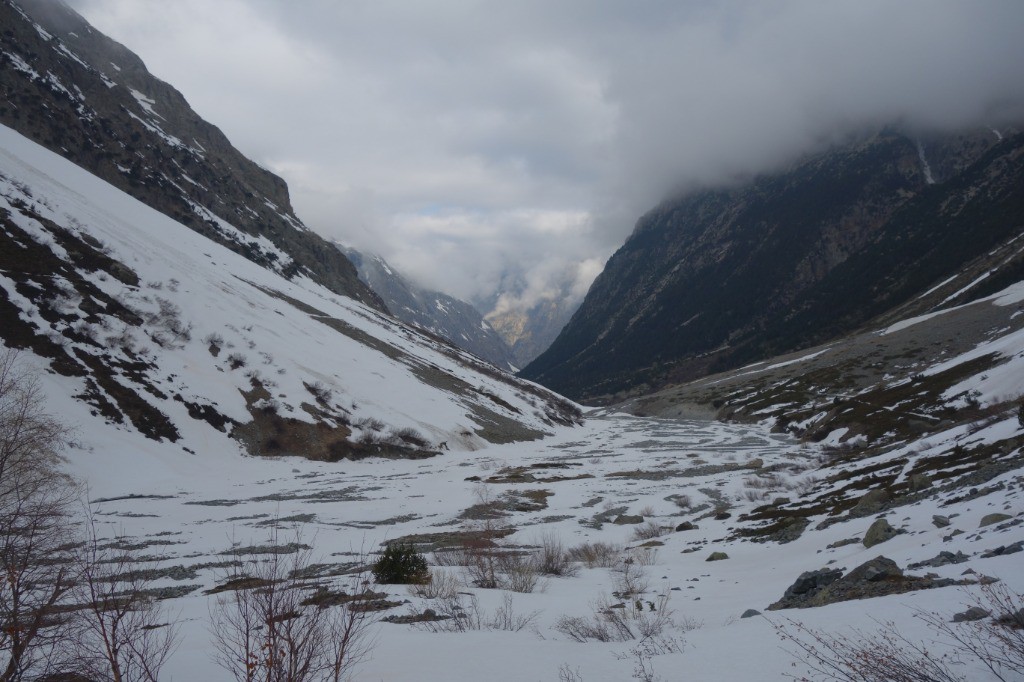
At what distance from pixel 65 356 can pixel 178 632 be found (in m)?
34.7

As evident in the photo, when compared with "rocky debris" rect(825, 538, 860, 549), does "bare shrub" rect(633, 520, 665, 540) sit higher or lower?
lower

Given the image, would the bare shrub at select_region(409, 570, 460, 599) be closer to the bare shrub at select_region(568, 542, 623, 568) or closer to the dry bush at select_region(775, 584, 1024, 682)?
the bare shrub at select_region(568, 542, 623, 568)

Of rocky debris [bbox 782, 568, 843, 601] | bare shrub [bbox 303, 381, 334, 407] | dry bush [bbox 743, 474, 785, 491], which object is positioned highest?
rocky debris [bbox 782, 568, 843, 601]

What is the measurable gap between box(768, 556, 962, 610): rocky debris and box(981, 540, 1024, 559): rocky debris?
2.97 feet

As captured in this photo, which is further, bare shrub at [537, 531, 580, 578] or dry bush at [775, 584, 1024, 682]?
bare shrub at [537, 531, 580, 578]

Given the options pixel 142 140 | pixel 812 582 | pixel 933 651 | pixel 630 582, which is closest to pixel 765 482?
pixel 630 582

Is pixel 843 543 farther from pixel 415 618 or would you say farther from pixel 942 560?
pixel 415 618

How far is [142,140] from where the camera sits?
4412 inches

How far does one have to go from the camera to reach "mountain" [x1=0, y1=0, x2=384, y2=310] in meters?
92.2

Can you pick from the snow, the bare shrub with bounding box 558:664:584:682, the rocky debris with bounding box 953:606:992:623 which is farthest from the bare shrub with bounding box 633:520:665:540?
the rocky debris with bounding box 953:606:992:623

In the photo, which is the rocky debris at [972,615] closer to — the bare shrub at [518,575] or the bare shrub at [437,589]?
the bare shrub at [437,589]

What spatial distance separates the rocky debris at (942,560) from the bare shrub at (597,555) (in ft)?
27.3

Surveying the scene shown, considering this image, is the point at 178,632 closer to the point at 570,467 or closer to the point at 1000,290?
the point at 570,467

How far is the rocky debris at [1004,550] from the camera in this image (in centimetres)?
695
